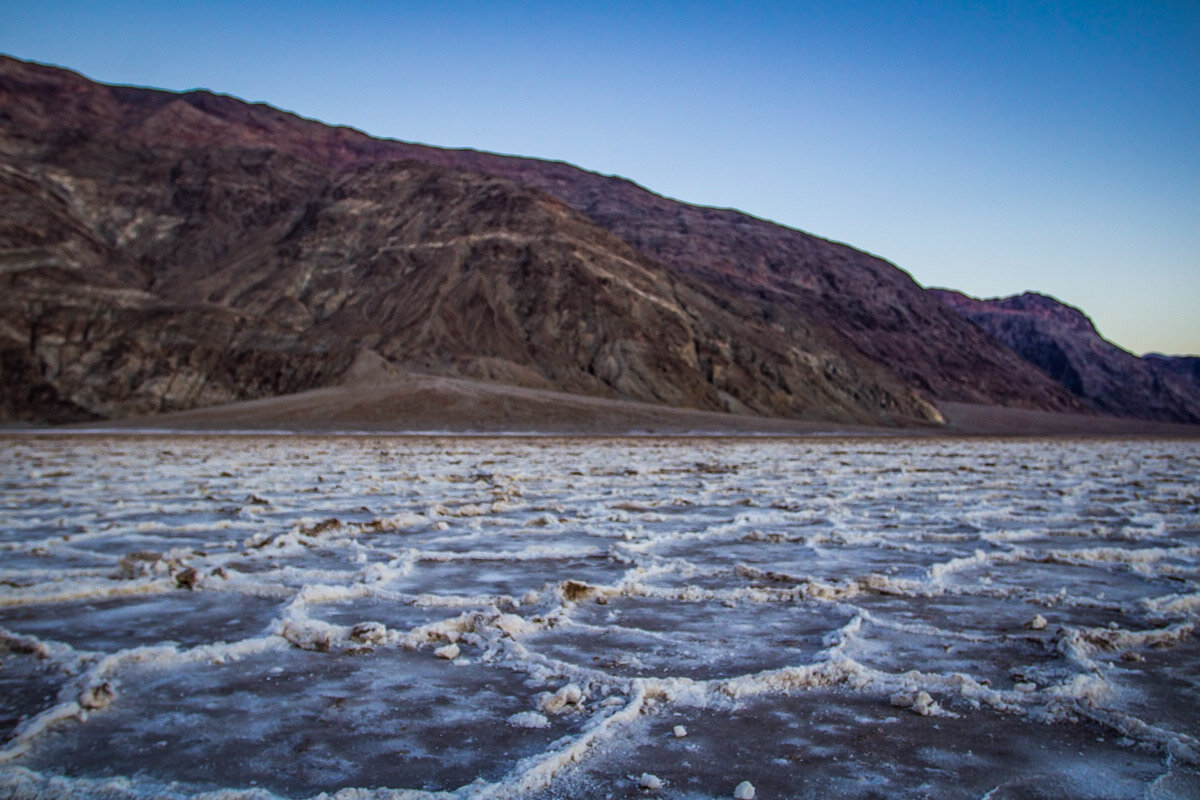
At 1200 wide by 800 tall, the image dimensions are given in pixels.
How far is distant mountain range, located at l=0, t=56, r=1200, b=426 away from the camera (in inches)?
1442

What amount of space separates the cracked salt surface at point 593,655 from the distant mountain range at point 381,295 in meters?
32.4

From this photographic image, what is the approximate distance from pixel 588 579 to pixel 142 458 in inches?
474

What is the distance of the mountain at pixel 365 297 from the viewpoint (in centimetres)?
3653

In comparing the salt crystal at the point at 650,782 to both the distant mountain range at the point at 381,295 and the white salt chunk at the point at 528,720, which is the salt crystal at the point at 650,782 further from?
the distant mountain range at the point at 381,295

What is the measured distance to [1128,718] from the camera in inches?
99.3

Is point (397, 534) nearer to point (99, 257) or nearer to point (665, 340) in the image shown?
point (665, 340)

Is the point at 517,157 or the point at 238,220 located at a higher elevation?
the point at 517,157

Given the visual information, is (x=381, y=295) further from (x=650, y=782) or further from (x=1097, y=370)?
(x=1097, y=370)

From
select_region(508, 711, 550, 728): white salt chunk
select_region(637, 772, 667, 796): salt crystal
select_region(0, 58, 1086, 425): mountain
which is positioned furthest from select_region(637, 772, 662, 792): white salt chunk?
select_region(0, 58, 1086, 425): mountain

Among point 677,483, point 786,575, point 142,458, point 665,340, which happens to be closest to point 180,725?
point 786,575

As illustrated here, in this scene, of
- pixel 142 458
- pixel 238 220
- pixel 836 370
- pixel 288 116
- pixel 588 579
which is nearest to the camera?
pixel 588 579

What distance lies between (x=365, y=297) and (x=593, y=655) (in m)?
44.5

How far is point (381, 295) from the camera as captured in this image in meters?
45.5

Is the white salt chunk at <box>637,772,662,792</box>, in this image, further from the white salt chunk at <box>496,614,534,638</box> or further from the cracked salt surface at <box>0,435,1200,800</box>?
the white salt chunk at <box>496,614,534,638</box>
